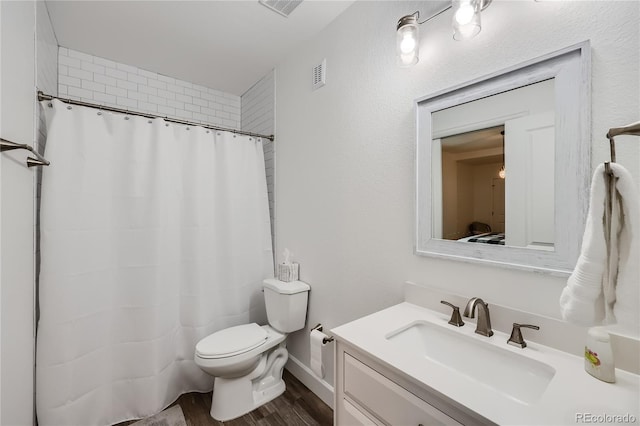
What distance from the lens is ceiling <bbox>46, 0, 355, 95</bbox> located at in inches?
63.7

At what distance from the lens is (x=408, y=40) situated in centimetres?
118

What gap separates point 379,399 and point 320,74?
70.6 inches

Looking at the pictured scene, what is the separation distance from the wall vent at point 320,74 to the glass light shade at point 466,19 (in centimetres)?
92

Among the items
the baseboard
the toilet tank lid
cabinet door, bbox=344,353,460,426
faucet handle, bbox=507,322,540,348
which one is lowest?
the baseboard

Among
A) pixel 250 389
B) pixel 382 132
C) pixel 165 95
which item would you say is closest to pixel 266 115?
pixel 165 95

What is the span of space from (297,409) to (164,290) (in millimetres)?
1170

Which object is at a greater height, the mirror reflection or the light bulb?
the light bulb

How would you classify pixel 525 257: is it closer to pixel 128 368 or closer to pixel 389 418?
pixel 389 418

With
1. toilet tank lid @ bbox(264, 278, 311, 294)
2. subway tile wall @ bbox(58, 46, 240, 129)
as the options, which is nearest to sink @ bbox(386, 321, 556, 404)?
toilet tank lid @ bbox(264, 278, 311, 294)

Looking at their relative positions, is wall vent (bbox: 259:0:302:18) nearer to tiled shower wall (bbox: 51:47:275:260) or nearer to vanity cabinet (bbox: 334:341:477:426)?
tiled shower wall (bbox: 51:47:275:260)

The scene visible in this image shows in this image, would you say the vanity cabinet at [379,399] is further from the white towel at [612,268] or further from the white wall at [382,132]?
the white wall at [382,132]

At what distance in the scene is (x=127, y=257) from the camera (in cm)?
174

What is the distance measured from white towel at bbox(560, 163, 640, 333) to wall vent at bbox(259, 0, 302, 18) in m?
1.68

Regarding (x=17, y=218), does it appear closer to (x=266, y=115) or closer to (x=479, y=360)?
(x=266, y=115)
